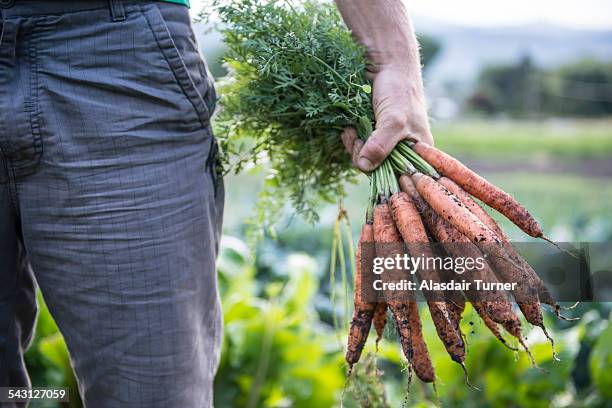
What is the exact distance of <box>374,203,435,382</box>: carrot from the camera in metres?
1.54

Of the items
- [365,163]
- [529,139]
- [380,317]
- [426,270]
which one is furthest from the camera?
[529,139]

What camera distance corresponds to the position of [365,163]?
162 cm

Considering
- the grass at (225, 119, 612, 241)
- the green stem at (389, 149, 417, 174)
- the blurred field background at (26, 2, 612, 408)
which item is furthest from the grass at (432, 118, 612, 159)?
the green stem at (389, 149, 417, 174)

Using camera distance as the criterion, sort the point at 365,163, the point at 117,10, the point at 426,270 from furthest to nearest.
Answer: the point at 365,163
the point at 426,270
the point at 117,10

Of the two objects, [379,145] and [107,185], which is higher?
[379,145]

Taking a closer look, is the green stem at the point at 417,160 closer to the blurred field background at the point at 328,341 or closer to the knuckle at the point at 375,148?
the knuckle at the point at 375,148

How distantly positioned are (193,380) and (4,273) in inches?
20.2

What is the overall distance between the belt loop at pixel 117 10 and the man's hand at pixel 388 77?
578mm

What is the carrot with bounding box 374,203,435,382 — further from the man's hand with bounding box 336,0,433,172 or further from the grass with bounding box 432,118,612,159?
the grass with bounding box 432,118,612,159

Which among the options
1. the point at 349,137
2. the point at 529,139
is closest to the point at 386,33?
the point at 349,137

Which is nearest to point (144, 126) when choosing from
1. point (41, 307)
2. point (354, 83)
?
point (354, 83)

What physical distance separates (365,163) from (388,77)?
0.73 feet

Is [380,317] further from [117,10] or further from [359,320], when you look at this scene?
[117,10]

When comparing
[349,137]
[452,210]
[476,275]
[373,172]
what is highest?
A: [349,137]
